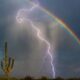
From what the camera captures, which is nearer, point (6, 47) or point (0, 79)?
point (6, 47)

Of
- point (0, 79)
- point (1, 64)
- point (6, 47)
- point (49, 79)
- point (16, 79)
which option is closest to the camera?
point (6, 47)

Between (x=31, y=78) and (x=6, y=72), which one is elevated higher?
(x=31, y=78)

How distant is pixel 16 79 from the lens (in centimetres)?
8956

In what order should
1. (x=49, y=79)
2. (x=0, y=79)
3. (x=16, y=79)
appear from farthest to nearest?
(x=49, y=79)
(x=16, y=79)
(x=0, y=79)

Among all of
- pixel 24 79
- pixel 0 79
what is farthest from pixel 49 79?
pixel 0 79

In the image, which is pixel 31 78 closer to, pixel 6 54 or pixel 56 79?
pixel 56 79

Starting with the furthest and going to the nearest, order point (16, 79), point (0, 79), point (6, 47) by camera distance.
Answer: point (16, 79) → point (0, 79) → point (6, 47)

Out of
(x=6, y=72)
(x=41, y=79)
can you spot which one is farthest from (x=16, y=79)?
(x=6, y=72)

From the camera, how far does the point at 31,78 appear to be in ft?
304

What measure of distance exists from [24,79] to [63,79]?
13.4 metres

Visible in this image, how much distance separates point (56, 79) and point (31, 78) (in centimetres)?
865

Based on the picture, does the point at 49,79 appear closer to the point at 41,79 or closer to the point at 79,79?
the point at 41,79

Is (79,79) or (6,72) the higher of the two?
(79,79)

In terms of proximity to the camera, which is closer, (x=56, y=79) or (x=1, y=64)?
(x=1, y=64)
